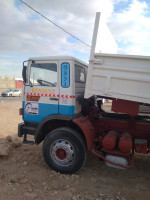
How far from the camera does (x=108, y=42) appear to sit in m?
4.75

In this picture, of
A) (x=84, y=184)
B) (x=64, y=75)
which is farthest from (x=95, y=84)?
(x=84, y=184)

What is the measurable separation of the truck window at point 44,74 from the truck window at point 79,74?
0.51 meters

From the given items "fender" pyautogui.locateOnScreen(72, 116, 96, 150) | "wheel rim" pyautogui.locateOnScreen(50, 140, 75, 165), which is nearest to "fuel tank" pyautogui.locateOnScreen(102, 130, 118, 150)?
"fender" pyautogui.locateOnScreen(72, 116, 96, 150)

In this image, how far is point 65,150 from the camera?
13.3 ft

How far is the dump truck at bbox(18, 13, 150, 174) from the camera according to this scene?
3.70 metres

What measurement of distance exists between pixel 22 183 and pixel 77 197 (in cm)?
114

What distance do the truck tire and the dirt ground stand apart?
0.59 ft

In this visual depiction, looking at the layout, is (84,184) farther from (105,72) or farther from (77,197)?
(105,72)

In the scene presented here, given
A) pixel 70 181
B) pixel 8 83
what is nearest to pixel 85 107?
pixel 70 181

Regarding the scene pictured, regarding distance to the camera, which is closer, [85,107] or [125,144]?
[125,144]

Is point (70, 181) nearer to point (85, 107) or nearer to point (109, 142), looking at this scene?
point (109, 142)

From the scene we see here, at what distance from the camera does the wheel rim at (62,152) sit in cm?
403

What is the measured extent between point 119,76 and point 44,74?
1717mm

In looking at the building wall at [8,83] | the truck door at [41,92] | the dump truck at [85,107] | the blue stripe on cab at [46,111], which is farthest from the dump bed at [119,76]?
the building wall at [8,83]
